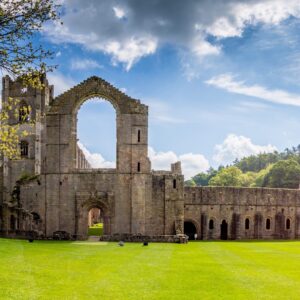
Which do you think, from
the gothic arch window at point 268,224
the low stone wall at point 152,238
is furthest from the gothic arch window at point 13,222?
the gothic arch window at point 268,224

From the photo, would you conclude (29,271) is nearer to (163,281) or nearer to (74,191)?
(163,281)

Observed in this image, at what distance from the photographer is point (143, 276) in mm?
19594

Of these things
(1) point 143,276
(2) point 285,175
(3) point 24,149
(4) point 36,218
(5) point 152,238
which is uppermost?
(3) point 24,149

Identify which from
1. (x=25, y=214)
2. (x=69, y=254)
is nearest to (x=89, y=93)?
(x=25, y=214)

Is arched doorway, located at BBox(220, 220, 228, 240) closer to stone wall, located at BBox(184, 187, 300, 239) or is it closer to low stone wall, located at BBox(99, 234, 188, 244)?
stone wall, located at BBox(184, 187, 300, 239)

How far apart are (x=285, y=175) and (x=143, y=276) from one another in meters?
93.4

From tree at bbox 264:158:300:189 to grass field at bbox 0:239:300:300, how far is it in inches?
3210

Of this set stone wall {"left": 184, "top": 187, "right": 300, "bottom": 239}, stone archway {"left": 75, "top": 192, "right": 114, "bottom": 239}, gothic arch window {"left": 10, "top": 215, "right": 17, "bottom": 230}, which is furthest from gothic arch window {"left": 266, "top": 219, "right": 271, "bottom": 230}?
gothic arch window {"left": 10, "top": 215, "right": 17, "bottom": 230}

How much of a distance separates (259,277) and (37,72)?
11.6 m

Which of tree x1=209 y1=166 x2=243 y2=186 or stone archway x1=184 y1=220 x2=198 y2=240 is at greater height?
tree x1=209 y1=166 x2=243 y2=186

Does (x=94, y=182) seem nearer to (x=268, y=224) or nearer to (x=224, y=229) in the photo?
(x=224, y=229)

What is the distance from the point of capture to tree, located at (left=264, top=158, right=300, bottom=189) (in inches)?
4186

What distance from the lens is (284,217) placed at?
56.7m

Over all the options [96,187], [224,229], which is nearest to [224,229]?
[224,229]
